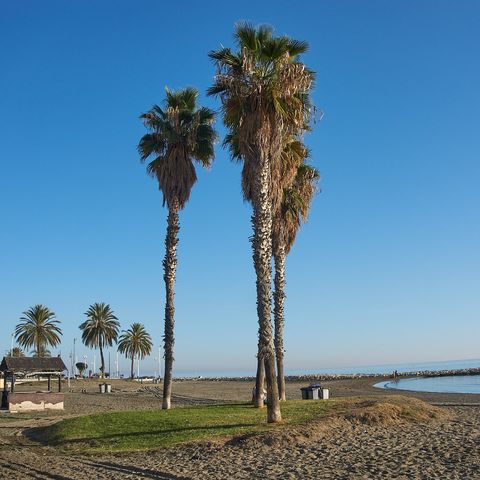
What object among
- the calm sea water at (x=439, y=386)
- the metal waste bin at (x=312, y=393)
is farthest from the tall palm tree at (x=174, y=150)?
the calm sea water at (x=439, y=386)

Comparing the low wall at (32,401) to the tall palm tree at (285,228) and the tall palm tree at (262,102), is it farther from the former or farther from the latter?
the tall palm tree at (262,102)

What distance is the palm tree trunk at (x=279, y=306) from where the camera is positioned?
28594 mm

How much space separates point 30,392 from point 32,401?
133cm

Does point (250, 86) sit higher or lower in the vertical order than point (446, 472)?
higher

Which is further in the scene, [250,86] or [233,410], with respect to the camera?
[233,410]

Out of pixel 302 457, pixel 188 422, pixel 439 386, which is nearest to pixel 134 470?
pixel 302 457

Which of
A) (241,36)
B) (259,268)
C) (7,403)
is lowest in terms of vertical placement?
(7,403)

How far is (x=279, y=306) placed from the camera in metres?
28.9

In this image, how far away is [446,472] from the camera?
12.8 m

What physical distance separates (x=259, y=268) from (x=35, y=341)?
76938 mm

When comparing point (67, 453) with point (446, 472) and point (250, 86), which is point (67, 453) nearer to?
point (446, 472)

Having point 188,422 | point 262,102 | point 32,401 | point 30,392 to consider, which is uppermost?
point 262,102

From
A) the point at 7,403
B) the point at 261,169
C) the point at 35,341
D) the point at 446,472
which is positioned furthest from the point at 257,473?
the point at 35,341

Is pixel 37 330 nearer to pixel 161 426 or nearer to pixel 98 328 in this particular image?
pixel 98 328
